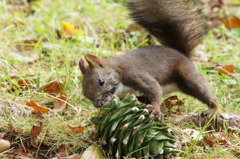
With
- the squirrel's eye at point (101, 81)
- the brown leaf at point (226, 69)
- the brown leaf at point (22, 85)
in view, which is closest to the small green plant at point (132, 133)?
the squirrel's eye at point (101, 81)

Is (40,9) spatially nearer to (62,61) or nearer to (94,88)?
(62,61)

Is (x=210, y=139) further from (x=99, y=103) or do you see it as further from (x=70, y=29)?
(x=70, y=29)

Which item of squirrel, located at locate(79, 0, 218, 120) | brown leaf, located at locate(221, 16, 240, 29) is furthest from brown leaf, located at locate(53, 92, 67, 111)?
brown leaf, located at locate(221, 16, 240, 29)

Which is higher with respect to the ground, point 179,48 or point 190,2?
point 190,2

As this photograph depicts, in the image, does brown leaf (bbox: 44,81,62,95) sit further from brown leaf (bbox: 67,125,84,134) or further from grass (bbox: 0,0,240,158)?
brown leaf (bbox: 67,125,84,134)

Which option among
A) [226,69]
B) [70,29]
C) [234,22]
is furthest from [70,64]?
[234,22]

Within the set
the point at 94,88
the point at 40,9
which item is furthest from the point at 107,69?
the point at 40,9

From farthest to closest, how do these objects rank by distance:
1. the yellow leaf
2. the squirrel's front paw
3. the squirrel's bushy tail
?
the yellow leaf, the squirrel's bushy tail, the squirrel's front paw
